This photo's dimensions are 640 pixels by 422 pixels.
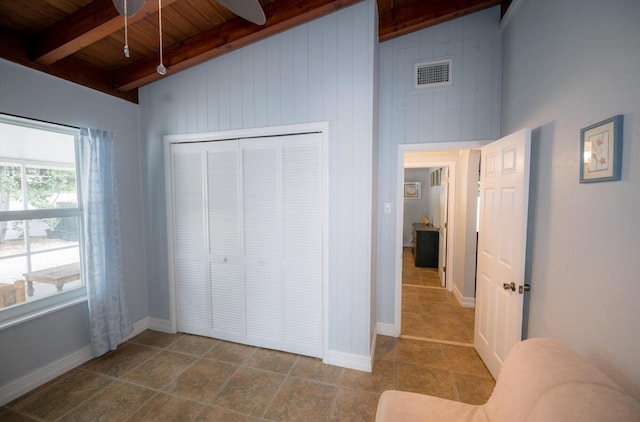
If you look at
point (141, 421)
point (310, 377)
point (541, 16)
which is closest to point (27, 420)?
point (141, 421)

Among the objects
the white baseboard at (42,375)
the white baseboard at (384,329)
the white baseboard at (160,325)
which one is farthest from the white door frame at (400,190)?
the white baseboard at (42,375)

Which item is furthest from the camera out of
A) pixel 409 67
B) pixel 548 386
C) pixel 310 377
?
pixel 409 67

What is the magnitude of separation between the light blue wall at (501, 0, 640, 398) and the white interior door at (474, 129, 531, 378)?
0.10 meters

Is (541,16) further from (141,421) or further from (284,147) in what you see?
(141,421)

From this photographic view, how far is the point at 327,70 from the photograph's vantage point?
7.25 ft

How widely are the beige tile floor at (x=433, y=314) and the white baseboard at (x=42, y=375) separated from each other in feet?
10.6

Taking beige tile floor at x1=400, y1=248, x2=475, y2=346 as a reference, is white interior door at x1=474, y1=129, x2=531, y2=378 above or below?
above

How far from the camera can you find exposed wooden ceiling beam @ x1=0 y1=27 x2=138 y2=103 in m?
1.88

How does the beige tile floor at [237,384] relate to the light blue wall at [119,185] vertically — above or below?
below

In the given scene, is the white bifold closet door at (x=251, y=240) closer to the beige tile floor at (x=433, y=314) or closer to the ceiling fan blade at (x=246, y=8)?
the ceiling fan blade at (x=246, y=8)

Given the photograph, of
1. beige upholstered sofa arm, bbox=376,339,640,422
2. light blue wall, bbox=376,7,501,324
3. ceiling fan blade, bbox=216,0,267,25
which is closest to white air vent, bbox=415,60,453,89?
light blue wall, bbox=376,7,501,324

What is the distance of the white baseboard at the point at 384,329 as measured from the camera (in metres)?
2.84

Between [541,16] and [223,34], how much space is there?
246 cm

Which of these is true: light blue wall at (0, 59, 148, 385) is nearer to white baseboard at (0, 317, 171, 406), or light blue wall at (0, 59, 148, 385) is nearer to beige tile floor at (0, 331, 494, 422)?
white baseboard at (0, 317, 171, 406)
